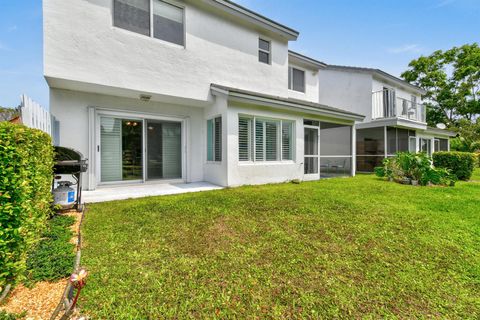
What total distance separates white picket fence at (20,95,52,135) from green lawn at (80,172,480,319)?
96.6 inches

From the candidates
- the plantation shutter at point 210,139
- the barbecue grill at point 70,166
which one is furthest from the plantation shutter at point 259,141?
the barbecue grill at point 70,166

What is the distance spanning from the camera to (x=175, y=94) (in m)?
8.51

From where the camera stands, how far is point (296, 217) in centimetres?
534

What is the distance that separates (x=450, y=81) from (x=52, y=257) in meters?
46.9

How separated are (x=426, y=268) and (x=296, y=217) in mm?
2502

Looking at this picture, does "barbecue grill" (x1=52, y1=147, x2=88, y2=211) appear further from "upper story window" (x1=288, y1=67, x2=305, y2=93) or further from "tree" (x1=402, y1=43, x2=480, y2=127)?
"tree" (x1=402, y1=43, x2=480, y2=127)

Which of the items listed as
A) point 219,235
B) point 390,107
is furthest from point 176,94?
point 390,107

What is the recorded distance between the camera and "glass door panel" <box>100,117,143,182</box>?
8.41 meters

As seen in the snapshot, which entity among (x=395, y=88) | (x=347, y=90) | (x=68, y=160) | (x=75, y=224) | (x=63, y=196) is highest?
(x=395, y=88)

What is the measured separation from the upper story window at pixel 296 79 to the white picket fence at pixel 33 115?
12.3 m

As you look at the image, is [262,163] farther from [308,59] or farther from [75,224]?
[308,59]

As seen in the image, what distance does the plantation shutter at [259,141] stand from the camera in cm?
967

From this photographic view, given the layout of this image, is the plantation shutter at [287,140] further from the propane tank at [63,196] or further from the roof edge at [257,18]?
the propane tank at [63,196]

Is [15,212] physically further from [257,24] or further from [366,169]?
[366,169]
